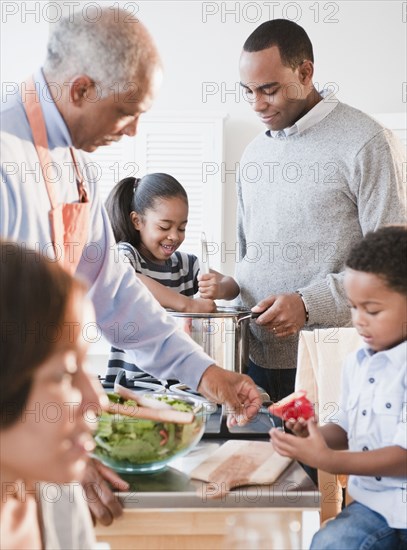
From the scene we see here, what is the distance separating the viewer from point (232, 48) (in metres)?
4.61

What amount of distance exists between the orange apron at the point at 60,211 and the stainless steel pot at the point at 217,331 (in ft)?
1.19

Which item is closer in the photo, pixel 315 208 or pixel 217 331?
pixel 217 331

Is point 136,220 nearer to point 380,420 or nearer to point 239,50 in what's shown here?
point 380,420

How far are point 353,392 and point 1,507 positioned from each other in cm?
81

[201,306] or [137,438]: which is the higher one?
[201,306]

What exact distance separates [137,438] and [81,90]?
1.85 feet

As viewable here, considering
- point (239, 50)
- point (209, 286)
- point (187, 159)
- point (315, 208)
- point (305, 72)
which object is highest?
point (239, 50)

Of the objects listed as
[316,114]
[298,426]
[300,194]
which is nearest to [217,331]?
[298,426]

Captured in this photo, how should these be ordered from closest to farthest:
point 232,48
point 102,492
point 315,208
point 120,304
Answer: point 102,492, point 120,304, point 315,208, point 232,48

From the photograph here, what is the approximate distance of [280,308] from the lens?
193 centimetres

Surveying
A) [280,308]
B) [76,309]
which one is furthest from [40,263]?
[280,308]

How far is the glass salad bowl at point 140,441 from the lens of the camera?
1.19m

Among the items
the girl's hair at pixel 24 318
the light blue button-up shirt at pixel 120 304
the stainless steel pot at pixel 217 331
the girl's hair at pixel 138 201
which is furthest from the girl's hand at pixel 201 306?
the girl's hair at pixel 24 318

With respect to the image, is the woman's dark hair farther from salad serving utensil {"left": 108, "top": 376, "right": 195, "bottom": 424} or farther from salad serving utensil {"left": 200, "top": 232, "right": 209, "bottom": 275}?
salad serving utensil {"left": 108, "top": 376, "right": 195, "bottom": 424}
